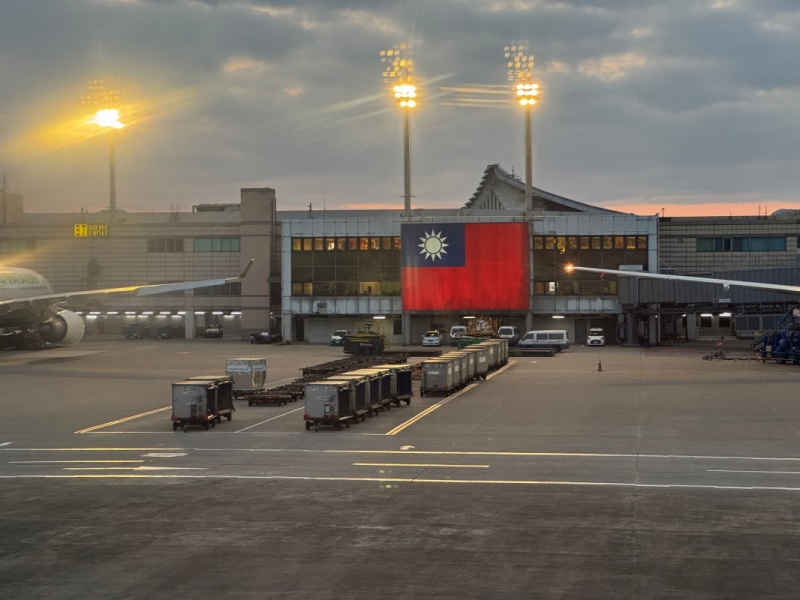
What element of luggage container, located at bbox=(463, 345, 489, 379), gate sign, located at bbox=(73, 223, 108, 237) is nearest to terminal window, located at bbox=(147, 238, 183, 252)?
gate sign, located at bbox=(73, 223, 108, 237)

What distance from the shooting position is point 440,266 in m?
105

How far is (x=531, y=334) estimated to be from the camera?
3612 inches

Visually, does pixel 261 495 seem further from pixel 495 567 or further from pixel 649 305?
pixel 649 305

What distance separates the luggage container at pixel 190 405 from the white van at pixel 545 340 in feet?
183

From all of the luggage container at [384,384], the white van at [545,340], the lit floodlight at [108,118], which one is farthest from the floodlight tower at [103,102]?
the luggage container at [384,384]

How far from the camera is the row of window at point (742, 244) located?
374ft

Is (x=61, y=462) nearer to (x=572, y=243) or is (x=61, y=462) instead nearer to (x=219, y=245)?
(x=572, y=243)

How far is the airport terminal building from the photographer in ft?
341

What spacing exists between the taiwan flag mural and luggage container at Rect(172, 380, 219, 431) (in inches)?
2651

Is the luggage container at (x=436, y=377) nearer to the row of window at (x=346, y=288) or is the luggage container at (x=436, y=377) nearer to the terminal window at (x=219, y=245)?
the row of window at (x=346, y=288)

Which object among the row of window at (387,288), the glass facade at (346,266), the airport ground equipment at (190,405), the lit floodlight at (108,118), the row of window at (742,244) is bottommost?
the airport ground equipment at (190,405)

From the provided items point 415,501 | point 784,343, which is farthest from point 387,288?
point 415,501

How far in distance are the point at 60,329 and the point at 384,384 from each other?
46.6 m

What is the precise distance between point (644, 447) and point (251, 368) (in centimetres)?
2282
